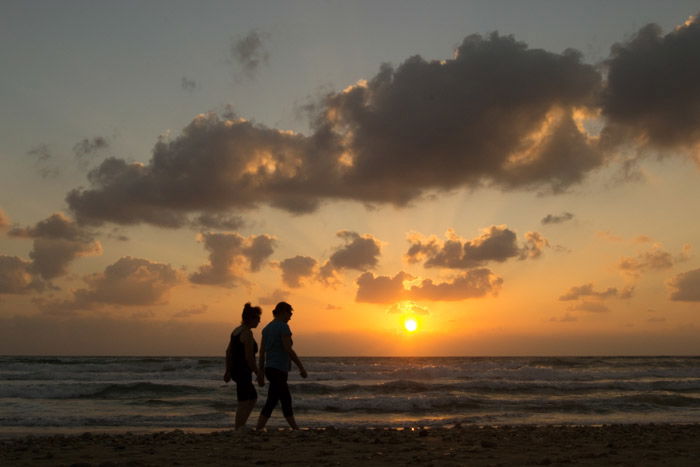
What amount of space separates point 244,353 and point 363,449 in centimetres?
225

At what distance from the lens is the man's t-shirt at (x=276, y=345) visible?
9023 millimetres

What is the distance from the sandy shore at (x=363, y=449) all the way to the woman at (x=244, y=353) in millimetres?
720

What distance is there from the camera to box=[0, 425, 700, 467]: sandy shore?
7.07 meters

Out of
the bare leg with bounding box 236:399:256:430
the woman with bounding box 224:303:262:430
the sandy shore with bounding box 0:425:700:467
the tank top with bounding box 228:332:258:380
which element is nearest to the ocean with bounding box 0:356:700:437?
the bare leg with bounding box 236:399:256:430

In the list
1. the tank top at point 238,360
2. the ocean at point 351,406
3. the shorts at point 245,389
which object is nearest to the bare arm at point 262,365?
the tank top at point 238,360

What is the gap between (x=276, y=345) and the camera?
357 inches

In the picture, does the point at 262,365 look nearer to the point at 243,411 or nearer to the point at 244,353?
the point at 244,353

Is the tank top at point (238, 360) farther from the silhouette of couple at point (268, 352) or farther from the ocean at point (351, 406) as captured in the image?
the ocean at point (351, 406)

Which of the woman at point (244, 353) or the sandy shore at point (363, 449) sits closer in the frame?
the sandy shore at point (363, 449)

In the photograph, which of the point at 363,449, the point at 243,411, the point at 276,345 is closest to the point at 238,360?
the point at 276,345

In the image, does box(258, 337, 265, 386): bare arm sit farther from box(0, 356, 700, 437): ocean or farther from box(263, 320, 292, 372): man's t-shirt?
box(0, 356, 700, 437): ocean

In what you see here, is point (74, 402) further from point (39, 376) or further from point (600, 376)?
point (600, 376)

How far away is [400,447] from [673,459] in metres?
3.24

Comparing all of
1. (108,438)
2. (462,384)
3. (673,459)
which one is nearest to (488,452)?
(673,459)
